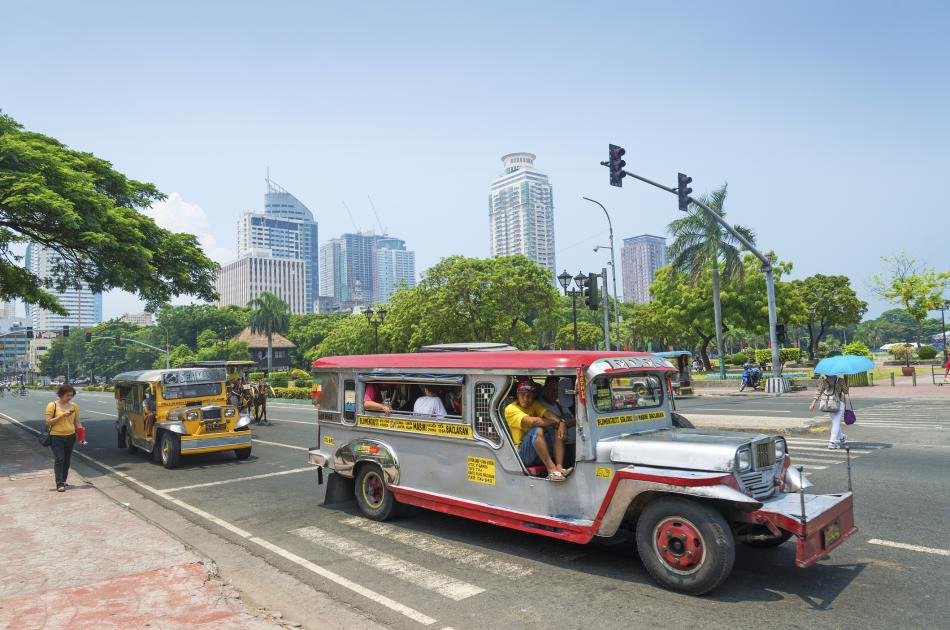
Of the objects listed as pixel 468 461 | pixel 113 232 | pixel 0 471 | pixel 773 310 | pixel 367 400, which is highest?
pixel 113 232

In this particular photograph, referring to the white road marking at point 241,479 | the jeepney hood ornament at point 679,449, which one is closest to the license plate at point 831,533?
the jeepney hood ornament at point 679,449

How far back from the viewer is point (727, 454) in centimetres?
525

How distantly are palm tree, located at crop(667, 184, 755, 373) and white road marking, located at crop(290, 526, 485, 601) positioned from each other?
38.8 m

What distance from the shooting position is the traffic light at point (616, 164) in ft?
63.1

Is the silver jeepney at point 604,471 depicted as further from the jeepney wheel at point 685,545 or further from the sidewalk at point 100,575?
the sidewalk at point 100,575

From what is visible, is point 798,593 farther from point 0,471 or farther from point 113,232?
point 113,232

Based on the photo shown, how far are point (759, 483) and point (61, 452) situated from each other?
36.4 feet

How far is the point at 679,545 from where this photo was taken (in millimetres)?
5387

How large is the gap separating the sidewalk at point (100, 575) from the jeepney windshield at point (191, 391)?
4150 mm

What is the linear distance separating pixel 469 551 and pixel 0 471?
470 inches

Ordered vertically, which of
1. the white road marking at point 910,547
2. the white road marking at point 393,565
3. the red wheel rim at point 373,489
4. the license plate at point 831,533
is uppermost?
the license plate at point 831,533

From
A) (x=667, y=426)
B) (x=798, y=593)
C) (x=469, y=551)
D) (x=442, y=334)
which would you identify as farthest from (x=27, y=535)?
(x=442, y=334)

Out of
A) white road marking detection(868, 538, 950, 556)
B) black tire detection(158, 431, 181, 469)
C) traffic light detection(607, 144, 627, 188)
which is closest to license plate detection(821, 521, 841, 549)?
white road marking detection(868, 538, 950, 556)

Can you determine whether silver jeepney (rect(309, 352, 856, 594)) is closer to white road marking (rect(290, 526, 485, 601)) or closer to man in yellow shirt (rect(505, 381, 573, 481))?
man in yellow shirt (rect(505, 381, 573, 481))
